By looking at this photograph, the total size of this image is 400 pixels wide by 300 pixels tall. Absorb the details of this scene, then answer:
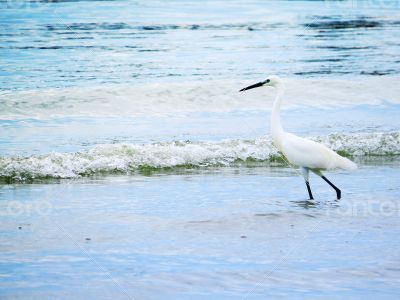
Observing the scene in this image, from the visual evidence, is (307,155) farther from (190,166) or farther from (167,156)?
(167,156)

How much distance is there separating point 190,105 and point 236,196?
760 centimetres

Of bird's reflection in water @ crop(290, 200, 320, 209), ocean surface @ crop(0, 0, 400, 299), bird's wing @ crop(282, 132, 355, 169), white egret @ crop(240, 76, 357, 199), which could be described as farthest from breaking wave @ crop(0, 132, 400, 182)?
bird's reflection in water @ crop(290, 200, 320, 209)

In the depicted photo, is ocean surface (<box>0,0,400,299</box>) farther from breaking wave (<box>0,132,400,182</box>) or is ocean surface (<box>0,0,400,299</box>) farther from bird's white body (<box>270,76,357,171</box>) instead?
bird's white body (<box>270,76,357,171</box>)

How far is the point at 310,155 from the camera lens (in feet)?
32.9

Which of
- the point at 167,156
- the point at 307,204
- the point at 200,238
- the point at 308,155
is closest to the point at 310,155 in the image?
the point at 308,155

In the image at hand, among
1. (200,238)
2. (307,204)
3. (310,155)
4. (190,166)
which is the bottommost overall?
(190,166)

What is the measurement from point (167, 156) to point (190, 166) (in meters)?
→ 0.42

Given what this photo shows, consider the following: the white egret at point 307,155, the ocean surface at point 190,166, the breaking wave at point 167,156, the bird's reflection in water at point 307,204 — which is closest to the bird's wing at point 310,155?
the white egret at point 307,155

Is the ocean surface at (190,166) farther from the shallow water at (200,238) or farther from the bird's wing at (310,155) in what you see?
the bird's wing at (310,155)

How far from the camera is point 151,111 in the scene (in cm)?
1689

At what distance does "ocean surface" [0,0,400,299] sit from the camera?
682 cm

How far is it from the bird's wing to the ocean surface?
388mm

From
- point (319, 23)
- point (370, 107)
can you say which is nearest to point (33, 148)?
point (370, 107)

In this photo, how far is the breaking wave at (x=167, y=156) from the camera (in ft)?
37.7
